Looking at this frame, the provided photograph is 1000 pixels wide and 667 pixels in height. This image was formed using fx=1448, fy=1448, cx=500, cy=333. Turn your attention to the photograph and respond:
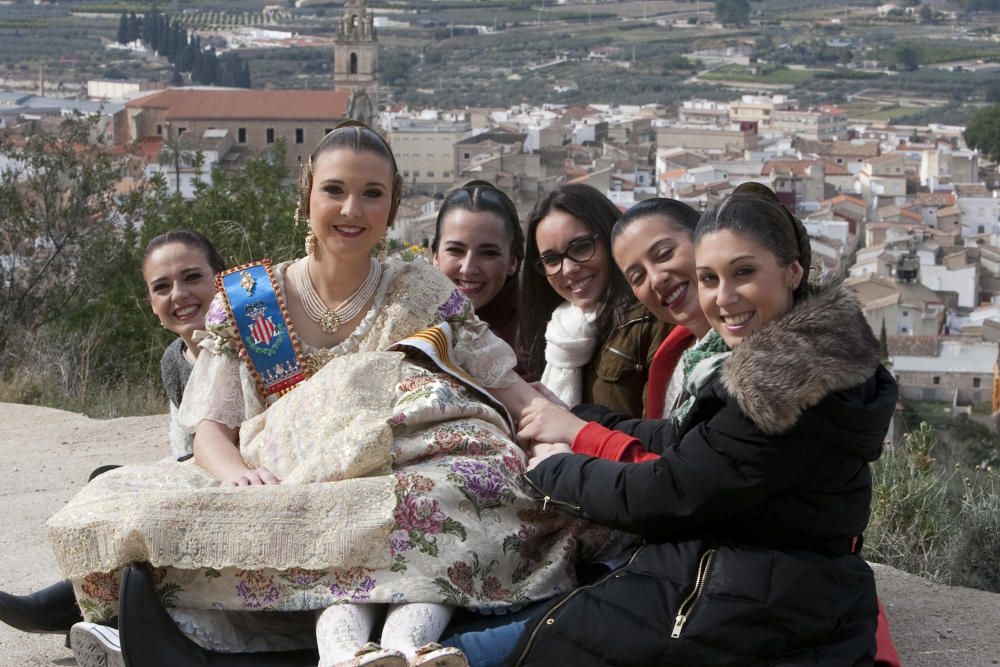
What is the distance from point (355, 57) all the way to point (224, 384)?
66388mm

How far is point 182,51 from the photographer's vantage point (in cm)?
8988

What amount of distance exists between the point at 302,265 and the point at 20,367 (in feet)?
14.9

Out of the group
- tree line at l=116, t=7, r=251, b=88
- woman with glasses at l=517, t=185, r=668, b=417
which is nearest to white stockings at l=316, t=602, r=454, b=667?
woman with glasses at l=517, t=185, r=668, b=417

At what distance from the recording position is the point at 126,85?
76000 millimetres

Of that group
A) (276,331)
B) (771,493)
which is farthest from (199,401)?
(771,493)

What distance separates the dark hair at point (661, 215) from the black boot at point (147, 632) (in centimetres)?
119

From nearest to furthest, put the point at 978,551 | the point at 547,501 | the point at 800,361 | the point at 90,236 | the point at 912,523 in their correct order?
the point at 800,361 → the point at 547,501 → the point at 978,551 → the point at 912,523 → the point at 90,236

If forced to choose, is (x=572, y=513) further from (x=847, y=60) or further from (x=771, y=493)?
(x=847, y=60)

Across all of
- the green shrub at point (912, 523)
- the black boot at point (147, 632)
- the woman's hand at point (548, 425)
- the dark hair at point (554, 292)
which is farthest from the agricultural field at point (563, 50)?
the black boot at point (147, 632)

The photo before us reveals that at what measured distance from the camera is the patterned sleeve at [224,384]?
2.87 m

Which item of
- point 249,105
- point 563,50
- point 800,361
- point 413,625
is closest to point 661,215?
point 800,361

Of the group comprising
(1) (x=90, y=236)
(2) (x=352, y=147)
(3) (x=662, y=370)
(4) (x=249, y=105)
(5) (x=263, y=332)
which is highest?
(2) (x=352, y=147)

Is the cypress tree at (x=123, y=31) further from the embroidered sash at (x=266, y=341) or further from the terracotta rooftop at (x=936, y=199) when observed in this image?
the embroidered sash at (x=266, y=341)

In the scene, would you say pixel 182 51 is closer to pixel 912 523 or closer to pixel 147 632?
pixel 912 523
